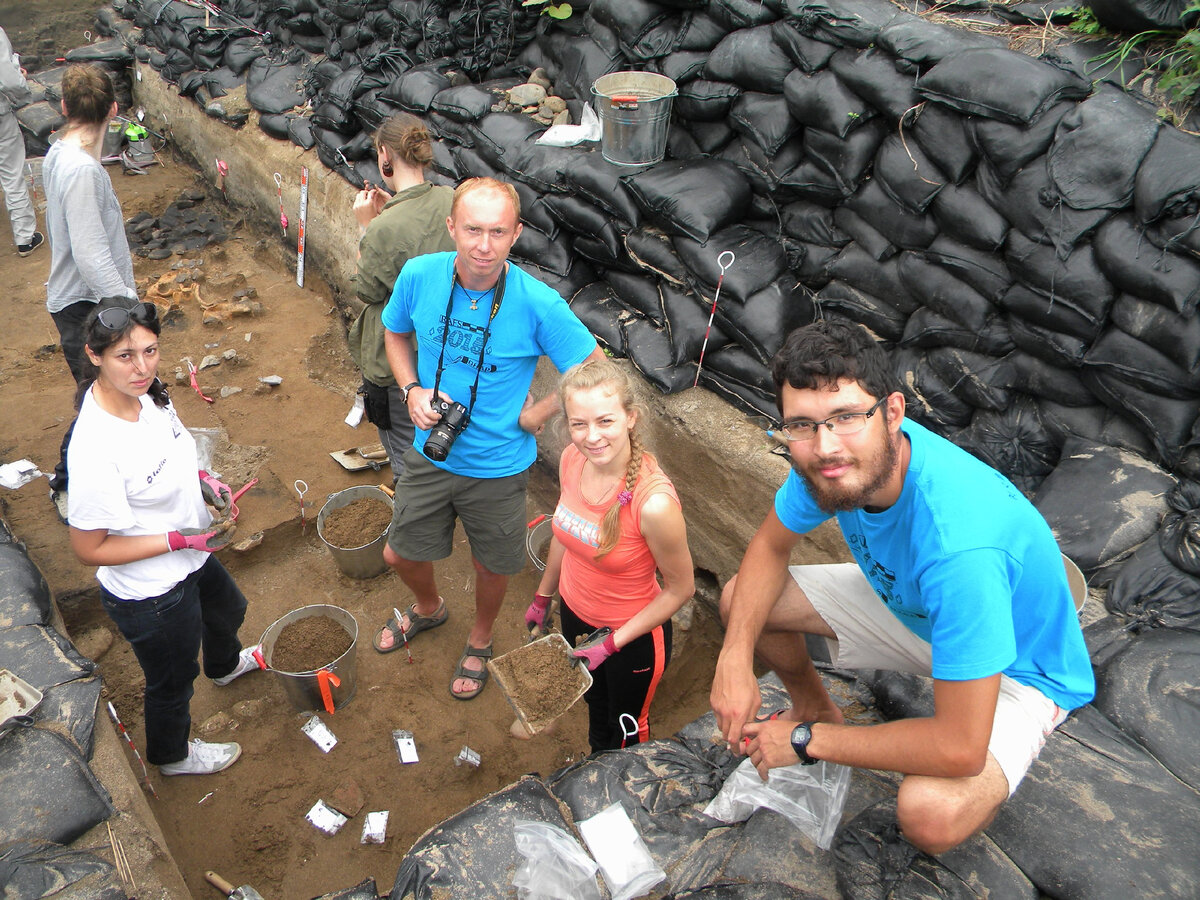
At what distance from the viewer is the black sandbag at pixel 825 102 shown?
330cm

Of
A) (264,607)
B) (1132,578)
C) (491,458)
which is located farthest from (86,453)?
(1132,578)

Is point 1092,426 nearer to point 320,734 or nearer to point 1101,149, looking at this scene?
point 1101,149

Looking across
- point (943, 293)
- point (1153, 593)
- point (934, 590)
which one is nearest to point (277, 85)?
point (943, 293)

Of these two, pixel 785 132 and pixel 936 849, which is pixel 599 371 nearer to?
pixel 936 849

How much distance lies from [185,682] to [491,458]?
A: 1285 mm

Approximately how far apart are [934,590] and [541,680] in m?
1.30

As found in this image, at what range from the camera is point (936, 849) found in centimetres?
186

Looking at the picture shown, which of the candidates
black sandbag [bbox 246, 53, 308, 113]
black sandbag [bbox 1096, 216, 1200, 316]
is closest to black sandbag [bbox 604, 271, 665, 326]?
black sandbag [bbox 1096, 216, 1200, 316]

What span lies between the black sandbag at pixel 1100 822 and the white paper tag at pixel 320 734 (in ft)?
7.91

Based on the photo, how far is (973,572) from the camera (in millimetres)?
1680

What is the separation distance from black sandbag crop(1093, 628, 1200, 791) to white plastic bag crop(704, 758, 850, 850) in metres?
0.87

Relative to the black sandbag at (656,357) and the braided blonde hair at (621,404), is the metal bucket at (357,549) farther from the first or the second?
the braided blonde hair at (621,404)

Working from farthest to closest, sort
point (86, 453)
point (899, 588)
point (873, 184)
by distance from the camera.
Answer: point (873, 184), point (86, 453), point (899, 588)

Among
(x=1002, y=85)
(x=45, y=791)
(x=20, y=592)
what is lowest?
(x=20, y=592)
